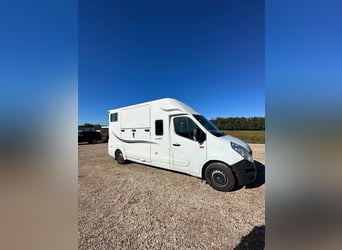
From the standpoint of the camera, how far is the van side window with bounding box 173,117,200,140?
13.4 ft

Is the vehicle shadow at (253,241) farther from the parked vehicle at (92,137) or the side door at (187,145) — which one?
the parked vehicle at (92,137)

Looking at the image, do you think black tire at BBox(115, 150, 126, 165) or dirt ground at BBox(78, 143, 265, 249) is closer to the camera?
dirt ground at BBox(78, 143, 265, 249)

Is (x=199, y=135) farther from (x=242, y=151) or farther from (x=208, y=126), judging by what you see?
(x=242, y=151)

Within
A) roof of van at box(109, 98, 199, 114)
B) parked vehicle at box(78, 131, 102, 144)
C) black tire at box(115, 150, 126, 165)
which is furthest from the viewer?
parked vehicle at box(78, 131, 102, 144)

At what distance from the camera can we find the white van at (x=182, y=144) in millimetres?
3467

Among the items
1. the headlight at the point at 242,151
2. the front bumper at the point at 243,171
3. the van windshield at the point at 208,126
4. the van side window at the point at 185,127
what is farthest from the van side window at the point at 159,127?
the front bumper at the point at 243,171

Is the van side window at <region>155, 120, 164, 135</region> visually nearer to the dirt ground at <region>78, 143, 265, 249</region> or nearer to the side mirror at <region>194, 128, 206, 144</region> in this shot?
the side mirror at <region>194, 128, 206, 144</region>

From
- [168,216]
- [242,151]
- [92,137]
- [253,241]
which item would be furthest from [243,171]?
[92,137]

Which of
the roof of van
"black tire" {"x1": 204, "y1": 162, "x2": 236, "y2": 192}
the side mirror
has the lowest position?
"black tire" {"x1": 204, "y1": 162, "x2": 236, "y2": 192}

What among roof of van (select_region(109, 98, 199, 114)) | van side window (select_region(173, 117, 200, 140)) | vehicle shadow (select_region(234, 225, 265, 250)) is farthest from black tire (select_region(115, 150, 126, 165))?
vehicle shadow (select_region(234, 225, 265, 250))
